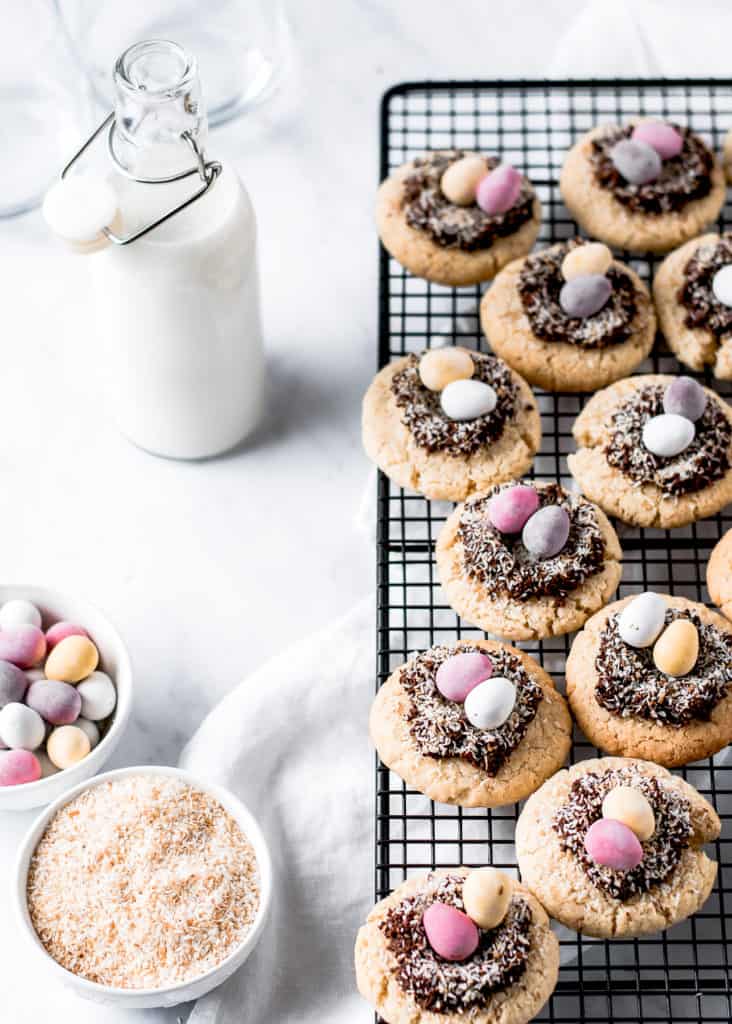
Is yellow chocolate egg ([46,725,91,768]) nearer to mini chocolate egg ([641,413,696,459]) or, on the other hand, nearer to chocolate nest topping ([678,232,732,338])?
mini chocolate egg ([641,413,696,459])

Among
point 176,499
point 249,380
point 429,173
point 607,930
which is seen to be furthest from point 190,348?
point 607,930

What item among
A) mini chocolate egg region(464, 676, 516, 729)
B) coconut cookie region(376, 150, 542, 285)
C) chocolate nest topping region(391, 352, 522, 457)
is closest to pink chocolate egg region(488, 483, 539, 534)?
chocolate nest topping region(391, 352, 522, 457)

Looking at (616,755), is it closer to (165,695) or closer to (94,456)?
(165,695)

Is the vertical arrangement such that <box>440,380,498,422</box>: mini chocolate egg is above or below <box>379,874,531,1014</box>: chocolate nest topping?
above

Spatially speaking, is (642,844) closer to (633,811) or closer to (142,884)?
(633,811)

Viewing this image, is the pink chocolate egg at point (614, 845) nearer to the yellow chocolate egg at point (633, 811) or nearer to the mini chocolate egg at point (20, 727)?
the yellow chocolate egg at point (633, 811)
